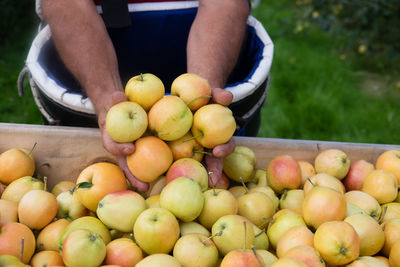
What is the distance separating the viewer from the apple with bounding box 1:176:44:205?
4.18 feet

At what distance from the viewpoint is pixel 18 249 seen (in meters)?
1.07

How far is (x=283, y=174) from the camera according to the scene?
4.69ft

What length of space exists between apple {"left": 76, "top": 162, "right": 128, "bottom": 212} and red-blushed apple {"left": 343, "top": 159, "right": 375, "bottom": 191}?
31.8 inches

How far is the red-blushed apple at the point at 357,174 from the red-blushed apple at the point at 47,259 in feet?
3.32

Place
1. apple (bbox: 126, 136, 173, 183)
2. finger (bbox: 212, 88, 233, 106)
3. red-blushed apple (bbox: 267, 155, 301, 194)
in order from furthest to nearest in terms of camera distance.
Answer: red-blushed apple (bbox: 267, 155, 301, 194) < finger (bbox: 212, 88, 233, 106) < apple (bbox: 126, 136, 173, 183)

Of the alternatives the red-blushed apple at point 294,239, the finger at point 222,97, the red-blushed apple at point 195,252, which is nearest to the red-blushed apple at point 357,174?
the red-blushed apple at point 294,239

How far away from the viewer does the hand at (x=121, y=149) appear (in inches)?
48.1

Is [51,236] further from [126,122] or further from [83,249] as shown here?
[126,122]

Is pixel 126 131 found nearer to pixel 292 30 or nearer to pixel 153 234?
pixel 153 234

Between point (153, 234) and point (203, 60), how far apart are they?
2.73ft

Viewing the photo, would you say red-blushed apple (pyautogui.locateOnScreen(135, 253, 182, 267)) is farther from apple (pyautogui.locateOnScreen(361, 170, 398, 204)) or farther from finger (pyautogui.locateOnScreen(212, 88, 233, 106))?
apple (pyautogui.locateOnScreen(361, 170, 398, 204))

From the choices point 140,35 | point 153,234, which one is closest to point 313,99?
point 140,35

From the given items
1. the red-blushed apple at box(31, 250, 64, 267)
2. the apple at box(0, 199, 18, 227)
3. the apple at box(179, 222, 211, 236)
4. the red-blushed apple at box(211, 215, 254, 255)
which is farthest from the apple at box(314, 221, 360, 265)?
the apple at box(0, 199, 18, 227)

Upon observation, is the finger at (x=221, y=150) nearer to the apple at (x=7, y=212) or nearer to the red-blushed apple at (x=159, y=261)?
the red-blushed apple at (x=159, y=261)
